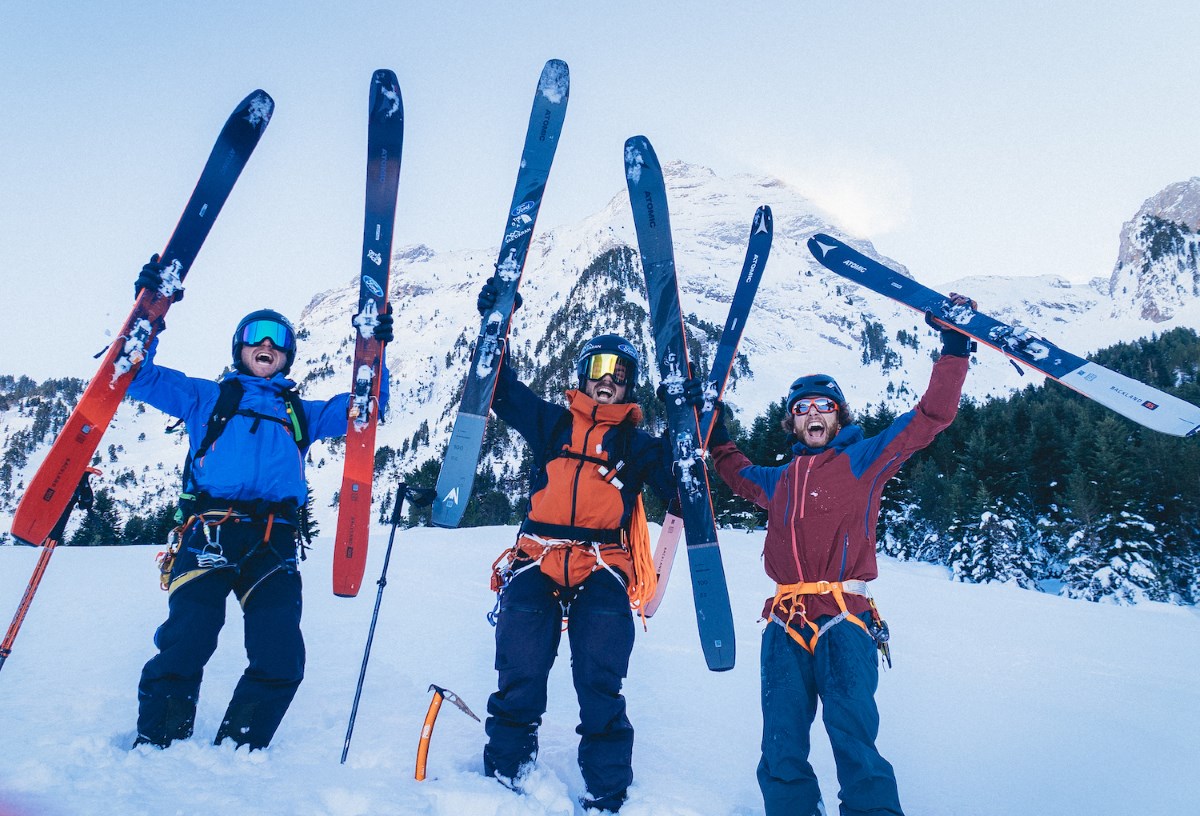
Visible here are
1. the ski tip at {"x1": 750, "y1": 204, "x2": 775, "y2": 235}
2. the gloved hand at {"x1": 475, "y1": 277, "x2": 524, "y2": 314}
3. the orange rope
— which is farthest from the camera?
the ski tip at {"x1": 750, "y1": 204, "x2": 775, "y2": 235}

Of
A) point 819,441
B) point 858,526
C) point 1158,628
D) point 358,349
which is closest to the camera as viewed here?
point 858,526

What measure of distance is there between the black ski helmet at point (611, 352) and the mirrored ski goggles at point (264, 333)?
186 centimetres

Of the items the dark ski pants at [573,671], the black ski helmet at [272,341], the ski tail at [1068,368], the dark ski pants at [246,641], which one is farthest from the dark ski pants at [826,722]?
the black ski helmet at [272,341]

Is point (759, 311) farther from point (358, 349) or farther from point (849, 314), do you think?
point (358, 349)

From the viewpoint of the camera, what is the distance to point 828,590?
304 cm

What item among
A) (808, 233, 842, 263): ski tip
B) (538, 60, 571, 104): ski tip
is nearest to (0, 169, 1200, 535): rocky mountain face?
(808, 233, 842, 263): ski tip

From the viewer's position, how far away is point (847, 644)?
9.44 ft

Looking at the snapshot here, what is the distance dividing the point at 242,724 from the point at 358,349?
7.57 ft

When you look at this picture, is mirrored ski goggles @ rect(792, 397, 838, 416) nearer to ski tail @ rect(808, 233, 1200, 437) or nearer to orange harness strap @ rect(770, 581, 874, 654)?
ski tail @ rect(808, 233, 1200, 437)

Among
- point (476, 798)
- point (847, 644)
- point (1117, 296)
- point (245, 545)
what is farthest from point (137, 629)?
point (1117, 296)

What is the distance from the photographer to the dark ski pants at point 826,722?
2566mm

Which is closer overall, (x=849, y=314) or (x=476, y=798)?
(x=476, y=798)

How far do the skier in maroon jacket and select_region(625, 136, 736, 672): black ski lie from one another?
55cm

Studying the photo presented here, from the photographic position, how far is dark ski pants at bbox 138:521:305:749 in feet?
9.34
